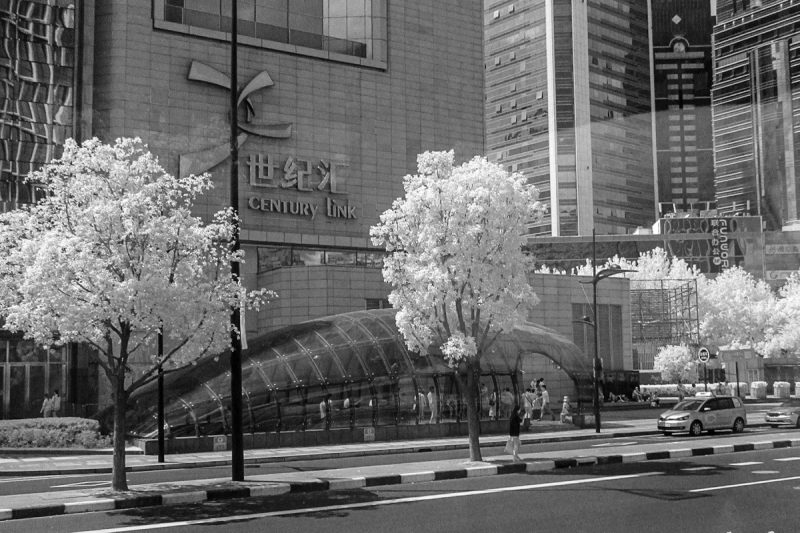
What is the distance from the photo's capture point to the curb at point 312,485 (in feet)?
59.0

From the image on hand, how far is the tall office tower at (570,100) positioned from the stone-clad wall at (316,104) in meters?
98.7

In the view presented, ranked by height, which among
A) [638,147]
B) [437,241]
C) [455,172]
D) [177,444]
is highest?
[638,147]

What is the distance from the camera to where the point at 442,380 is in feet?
132

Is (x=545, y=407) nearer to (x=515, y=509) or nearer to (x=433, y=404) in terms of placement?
(x=433, y=404)

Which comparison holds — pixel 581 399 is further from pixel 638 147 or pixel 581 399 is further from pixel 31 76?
pixel 638 147

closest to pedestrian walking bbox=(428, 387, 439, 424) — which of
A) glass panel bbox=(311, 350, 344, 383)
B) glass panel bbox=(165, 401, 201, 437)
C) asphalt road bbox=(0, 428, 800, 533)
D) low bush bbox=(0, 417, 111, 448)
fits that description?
glass panel bbox=(311, 350, 344, 383)

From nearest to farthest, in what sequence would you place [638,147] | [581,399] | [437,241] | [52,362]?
1. [437,241]
2. [581,399]
3. [52,362]
4. [638,147]

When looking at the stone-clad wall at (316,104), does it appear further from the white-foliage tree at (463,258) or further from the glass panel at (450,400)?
the white-foliage tree at (463,258)

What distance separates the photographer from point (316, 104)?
61656mm

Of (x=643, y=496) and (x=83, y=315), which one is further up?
(x=83, y=315)

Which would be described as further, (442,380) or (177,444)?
(442,380)

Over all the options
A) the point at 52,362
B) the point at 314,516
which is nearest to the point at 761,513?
the point at 314,516

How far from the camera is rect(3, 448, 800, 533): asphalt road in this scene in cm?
1509

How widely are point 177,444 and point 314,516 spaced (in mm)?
17930
